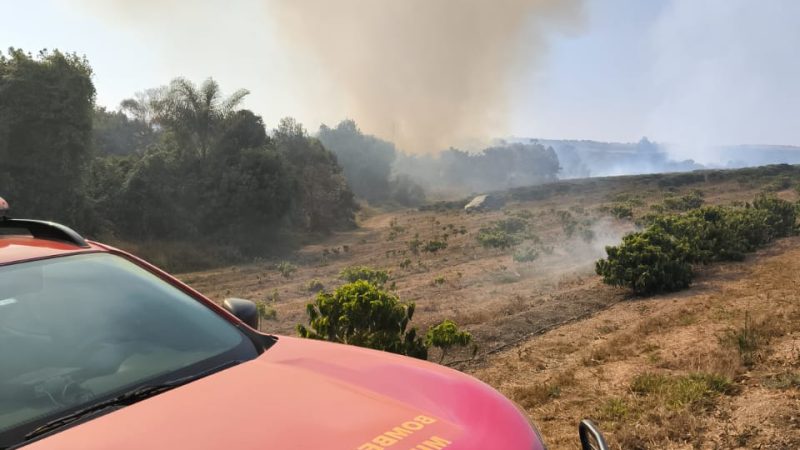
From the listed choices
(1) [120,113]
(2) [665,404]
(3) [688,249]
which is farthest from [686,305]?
(1) [120,113]

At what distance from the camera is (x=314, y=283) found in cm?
1642

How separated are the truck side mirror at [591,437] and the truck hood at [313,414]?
202 mm

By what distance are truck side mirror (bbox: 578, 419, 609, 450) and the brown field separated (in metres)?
2.22

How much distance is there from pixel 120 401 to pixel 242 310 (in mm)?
881

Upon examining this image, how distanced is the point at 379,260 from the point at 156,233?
1250 centimetres

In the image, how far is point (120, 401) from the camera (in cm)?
184

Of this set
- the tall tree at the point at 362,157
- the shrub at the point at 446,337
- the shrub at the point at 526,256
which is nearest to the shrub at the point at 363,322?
the shrub at the point at 446,337

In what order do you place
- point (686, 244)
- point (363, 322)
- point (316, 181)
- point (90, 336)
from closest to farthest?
point (90, 336) → point (363, 322) → point (686, 244) → point (316, 181)

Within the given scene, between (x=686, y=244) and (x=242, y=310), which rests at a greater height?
(x=242, y=310)

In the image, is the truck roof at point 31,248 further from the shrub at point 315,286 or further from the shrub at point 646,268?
the shrub at point 315,286

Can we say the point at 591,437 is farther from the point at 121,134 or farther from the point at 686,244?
the point at 121,134

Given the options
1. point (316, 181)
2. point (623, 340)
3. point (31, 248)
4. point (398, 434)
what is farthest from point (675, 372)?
point (316, 181)

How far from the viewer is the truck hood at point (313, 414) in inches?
61.6

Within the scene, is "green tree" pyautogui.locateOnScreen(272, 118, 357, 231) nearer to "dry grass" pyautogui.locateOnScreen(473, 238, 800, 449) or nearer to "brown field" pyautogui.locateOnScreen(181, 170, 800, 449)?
"brown field" pyautogui.locateOnScreen(181, 170, 800, 449)
